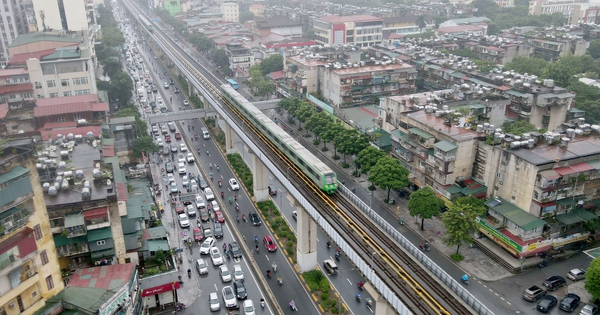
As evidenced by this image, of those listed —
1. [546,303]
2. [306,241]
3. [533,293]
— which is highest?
[306,241]

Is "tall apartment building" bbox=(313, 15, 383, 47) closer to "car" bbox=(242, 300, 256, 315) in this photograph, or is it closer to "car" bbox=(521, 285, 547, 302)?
"car" bbox=(521, 285, 547, 302)

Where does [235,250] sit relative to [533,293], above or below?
below

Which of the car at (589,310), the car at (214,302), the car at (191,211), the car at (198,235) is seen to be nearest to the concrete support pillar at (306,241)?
the car at (214,302)

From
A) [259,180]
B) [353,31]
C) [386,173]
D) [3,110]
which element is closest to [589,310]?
[386,173]

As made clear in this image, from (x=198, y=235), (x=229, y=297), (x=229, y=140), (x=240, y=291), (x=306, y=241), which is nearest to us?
(x=229, y=297)

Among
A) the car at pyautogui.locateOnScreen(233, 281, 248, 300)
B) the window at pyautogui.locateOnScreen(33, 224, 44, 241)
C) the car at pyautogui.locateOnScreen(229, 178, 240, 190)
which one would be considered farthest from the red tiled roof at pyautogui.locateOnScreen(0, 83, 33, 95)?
the car at pyautogui.locateOnScreen(233, 281, 248, 300)

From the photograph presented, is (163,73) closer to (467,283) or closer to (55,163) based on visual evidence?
(55,163)

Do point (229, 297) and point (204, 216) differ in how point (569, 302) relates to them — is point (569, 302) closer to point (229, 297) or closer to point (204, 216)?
point (229, 297)
